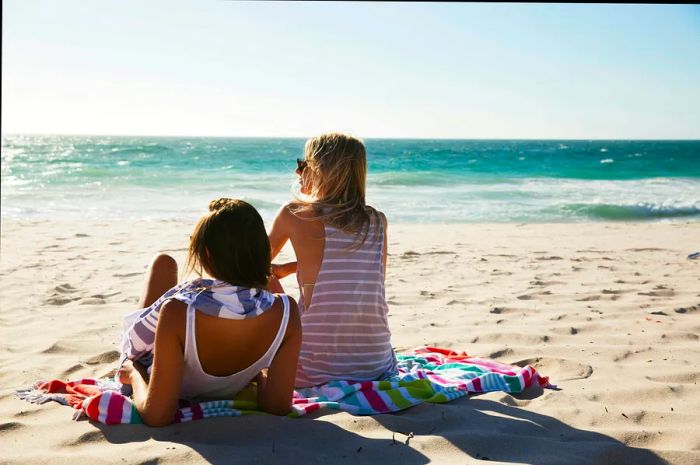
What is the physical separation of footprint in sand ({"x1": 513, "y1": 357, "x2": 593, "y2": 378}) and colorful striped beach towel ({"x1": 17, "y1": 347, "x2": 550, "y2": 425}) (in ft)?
0.66

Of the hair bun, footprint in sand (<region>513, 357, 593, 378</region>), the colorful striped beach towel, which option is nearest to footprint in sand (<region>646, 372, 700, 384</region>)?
footprint in sand (<region>513, 357, 593, 378</region>)

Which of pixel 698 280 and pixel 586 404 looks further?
pixel 698 280

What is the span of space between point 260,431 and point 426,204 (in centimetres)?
1281

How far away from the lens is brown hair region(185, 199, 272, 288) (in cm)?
234

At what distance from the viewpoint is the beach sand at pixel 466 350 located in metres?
2.33

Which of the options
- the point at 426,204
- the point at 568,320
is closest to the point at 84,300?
the point at 568,320

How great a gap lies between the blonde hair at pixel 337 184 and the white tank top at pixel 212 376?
1.71 feet

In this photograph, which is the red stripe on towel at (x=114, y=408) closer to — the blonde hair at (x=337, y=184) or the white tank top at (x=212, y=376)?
the white tank top at (x=212, y=376)

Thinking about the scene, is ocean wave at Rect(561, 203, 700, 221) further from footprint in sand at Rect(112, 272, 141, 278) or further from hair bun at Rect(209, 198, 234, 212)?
hair bun at Rect(209, 198, 234, 212)

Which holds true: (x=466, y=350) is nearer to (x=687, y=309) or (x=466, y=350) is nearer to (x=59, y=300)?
(x=687, y=309)

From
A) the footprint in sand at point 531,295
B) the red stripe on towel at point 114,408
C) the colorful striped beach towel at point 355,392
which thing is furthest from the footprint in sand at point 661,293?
the red stripe on towel at point 114,408

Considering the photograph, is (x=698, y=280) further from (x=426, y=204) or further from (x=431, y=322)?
(x=426, y=204)

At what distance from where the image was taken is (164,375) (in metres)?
2.33

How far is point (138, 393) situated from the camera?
2496mm
